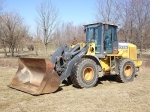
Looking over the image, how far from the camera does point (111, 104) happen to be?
→ 18.2 feet

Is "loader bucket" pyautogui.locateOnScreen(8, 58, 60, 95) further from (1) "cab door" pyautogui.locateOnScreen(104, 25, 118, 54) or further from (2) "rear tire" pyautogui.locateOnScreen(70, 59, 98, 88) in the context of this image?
(1) "cab door" pyautogui.locateOnScreen(104, 25, 118, 54)

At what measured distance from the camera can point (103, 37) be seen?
834 cm

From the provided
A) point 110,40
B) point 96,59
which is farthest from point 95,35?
point 96,59

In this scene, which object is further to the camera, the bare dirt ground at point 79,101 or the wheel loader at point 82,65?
the wheel loader at point 82,65

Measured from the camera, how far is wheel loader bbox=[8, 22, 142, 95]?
657 centimetres

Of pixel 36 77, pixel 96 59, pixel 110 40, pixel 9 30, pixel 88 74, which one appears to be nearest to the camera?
pixel 36 77

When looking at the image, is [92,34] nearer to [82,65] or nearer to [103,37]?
[103,37]

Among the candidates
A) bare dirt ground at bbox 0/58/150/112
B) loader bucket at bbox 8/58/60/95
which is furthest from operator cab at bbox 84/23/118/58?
loader bucket at bbox 8/58/60/95

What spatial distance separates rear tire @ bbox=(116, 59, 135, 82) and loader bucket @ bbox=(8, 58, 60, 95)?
10.2 ft

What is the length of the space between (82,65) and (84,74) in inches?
17.3

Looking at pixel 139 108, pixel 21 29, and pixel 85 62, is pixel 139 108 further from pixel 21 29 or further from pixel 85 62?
pixel 21 29

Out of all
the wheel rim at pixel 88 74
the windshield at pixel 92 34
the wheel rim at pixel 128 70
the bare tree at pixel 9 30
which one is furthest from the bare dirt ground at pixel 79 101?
the bare tree at pixel 9 30

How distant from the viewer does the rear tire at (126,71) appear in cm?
858

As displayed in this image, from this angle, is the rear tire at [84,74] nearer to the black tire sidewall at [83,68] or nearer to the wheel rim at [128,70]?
the black tire sidewall at [83,68]
